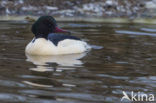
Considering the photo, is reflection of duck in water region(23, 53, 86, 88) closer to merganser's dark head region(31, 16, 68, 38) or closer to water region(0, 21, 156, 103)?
water region(0, 21, 156, 103)

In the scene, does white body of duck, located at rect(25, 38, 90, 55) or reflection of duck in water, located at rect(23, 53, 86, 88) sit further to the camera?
white body of duck, located at rect(25, 38, 90, 55)

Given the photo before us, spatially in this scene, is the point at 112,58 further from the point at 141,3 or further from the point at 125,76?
the point at 141,3

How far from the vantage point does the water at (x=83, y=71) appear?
5922 mm

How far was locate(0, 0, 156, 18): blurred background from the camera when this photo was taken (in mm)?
20016

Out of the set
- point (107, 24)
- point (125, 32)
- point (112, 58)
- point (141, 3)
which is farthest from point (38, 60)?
point (141, 3)

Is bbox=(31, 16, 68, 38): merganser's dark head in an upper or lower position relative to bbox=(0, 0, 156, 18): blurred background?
upper

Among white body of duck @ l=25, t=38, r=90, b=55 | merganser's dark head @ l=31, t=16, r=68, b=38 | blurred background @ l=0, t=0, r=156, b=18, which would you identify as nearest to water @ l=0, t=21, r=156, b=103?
white body of duck @ l=25, t=38, r=90, b=55

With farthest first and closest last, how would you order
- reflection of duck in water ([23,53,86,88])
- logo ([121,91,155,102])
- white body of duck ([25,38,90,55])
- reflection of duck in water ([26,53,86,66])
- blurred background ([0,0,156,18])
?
blurred background ([0,0,156,18]) < white body of duck ([25,38,90,55]) < reflection of duck in water ([26,53,86,66]) < reflection of duck in water ([23,53,86,88]) < logo ([121,91,155,102])

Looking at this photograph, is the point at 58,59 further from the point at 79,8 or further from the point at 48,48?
the point at 79,8

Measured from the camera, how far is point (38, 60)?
9055mm

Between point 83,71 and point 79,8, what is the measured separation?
13215mm

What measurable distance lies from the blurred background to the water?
701cm

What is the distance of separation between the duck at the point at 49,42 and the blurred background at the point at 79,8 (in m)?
9.19

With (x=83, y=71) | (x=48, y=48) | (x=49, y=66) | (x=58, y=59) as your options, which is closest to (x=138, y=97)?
(x=83, y=71)
